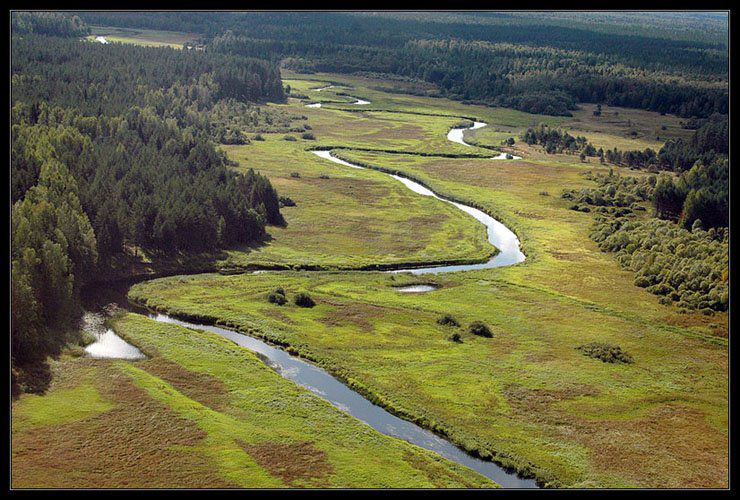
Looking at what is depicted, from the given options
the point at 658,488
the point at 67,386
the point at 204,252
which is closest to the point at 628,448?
the point at 658,488

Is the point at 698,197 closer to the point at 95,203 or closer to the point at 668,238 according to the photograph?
the point at 668,238

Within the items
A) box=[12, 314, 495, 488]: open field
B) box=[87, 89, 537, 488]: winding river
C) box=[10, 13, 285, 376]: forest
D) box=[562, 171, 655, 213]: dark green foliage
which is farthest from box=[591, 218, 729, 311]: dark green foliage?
box=[10, 13, 285, 376]: forest

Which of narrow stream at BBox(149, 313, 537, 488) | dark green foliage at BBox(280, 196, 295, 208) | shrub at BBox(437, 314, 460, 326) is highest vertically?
dark green foliage at BBox(280, 196, 295, 208)

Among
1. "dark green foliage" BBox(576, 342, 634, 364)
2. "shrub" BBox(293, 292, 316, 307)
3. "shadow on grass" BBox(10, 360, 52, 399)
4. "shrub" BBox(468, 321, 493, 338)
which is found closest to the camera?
"shadow on grass" BBox(10, 360, 52, 399)

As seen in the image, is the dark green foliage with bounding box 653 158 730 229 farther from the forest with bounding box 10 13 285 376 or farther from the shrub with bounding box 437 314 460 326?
the forest with bounding box 10 13 285 376

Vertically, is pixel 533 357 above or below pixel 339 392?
above

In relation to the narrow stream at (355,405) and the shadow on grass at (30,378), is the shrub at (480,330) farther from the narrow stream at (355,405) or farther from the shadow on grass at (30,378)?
the shadow on grass at (30,378)

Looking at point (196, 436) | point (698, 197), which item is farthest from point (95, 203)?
point (698, 197)
